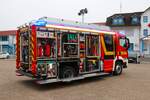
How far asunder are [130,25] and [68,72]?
38.0 meters

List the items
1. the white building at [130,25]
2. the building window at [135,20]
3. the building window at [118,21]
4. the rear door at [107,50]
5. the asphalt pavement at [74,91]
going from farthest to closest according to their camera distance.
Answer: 1. the building window at [118,21]
2. the building window at [135,20]
3. the white building at [130,25]
4. the rear door at [107,50]
5. the asphalt pavement at [74,91]

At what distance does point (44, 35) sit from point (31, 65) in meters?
1.44

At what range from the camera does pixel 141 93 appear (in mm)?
9547

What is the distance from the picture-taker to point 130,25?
47.0 meters

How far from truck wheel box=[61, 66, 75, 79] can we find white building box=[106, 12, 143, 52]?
35.9 metres

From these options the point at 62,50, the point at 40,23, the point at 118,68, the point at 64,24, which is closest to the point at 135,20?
the point at 118,68

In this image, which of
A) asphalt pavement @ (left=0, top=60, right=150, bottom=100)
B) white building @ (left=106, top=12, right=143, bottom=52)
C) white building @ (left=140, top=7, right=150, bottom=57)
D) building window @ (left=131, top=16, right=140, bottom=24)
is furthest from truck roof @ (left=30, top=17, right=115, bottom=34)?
building window @ (left=131, top=16, right=140, bottom=24)

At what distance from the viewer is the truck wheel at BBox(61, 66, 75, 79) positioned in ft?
36.4

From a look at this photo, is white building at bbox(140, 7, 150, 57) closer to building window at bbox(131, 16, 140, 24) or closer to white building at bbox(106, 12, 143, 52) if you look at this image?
white building at bbox(106, 12, 143, 52)

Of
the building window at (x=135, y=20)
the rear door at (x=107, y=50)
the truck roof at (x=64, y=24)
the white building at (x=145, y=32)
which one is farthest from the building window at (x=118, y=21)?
the truck roof at (x=64, y=24)

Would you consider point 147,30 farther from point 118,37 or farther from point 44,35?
point 44,35

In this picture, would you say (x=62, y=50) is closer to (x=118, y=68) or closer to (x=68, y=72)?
(x=68, y=72)

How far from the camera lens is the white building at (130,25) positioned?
151 ft

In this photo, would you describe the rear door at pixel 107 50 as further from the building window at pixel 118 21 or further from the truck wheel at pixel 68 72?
the building window at pixel 118 21
